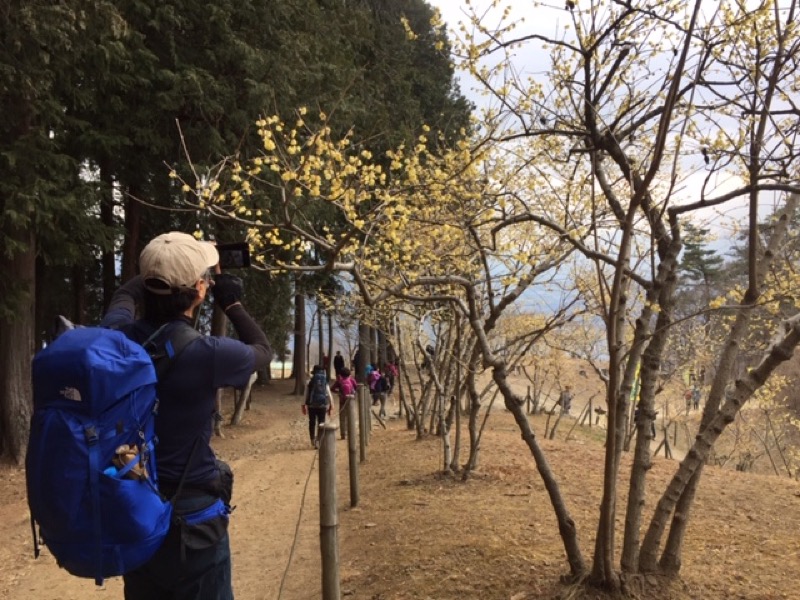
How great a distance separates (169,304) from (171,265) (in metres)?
0.14

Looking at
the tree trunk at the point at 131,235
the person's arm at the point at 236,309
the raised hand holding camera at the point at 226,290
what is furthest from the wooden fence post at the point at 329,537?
the tree trunk at the point at 131,235

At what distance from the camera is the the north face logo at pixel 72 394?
1.62m

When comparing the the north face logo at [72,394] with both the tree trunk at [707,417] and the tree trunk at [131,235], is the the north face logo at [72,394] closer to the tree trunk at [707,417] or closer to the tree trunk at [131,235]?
the tree trunk at [707,417]

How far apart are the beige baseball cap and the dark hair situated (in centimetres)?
2

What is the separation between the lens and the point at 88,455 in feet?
5.30

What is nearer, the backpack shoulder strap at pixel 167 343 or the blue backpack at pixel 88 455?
the blue backpack at pixel 88 455

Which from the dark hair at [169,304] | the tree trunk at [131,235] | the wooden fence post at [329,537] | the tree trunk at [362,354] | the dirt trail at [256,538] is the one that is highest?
the tree trunk at [131,235]

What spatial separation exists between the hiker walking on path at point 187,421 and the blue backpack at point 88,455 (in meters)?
0.21

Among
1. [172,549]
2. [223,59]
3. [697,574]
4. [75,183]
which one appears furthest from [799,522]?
[223,59]

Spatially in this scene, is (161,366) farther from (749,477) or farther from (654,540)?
(749,477)

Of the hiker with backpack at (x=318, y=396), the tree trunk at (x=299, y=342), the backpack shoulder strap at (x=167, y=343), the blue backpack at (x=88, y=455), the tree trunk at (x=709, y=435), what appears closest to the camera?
the blue backpack at (x=88, y=455)

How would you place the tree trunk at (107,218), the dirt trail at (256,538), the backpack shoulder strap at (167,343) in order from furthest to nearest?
the tree trunk at (107,218), the dirt trail at (256,538), the backpack shoulder strap at (167,343)

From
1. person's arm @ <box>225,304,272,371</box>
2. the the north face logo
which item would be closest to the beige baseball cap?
person's arm @ <box>225,304,272,371</box>

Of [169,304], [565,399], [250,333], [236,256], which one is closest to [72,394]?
[169,304]
